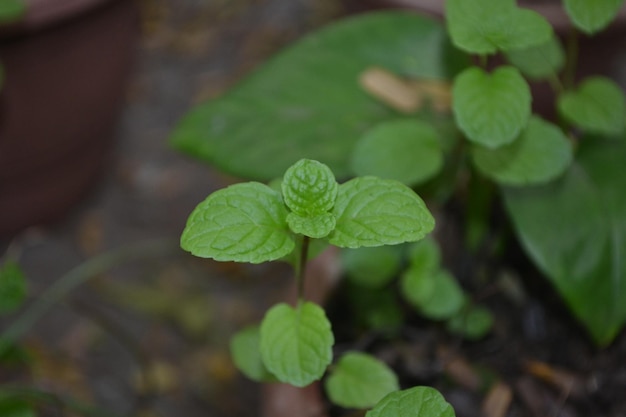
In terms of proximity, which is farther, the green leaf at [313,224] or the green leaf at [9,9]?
the green leaf at [9,9]

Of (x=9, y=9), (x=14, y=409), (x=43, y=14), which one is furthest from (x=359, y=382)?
(x=43, y=14)

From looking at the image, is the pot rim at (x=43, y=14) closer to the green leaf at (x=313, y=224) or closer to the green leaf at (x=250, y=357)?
the green leaf at (x=250, y=357)

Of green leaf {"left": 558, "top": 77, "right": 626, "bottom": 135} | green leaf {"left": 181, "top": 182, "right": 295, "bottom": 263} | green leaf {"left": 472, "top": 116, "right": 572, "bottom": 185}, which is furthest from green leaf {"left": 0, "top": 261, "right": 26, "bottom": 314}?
green leaf {"left": 558, "top": 77, "right": 626, "bottom": 135}

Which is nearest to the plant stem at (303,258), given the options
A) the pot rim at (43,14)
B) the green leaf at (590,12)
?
the green leaf at (590,12)

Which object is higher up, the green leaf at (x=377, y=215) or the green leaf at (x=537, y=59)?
the green leaf at (x=377, y=215)

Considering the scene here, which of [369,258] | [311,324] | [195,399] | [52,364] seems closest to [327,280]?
[369,258]

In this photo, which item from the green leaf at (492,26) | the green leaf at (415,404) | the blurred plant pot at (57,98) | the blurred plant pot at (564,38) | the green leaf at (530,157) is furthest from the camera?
the blurred plant pot at (57,98)

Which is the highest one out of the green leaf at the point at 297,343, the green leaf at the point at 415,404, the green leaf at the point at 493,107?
the green leaf at the point at 493,107

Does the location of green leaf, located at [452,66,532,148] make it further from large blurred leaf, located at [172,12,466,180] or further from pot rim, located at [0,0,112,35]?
pot rim, located at [0,0,112,35]
